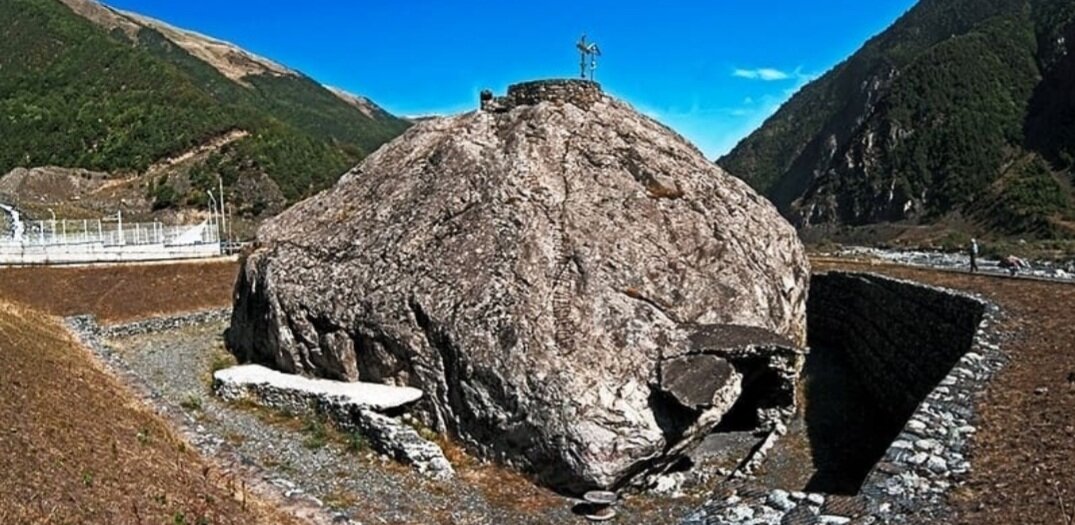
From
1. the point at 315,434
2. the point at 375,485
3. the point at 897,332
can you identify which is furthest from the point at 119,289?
the point at 897,332

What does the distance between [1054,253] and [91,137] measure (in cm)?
11024

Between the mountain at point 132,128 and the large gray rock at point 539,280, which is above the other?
the mountain at point 132,128

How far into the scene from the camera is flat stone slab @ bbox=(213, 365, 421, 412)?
21492 mm

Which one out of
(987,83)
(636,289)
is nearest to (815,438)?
(636,289)

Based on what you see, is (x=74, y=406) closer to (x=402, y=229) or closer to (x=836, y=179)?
(x=402, y=229)

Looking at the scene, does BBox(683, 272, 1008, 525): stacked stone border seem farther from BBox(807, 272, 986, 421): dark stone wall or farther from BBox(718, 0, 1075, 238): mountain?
BBox(718, 0, 1075, 238): mountain

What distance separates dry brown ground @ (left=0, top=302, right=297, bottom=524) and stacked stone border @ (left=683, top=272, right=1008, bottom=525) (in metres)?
7.94

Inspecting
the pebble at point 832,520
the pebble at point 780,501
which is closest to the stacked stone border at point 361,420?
the pebble at point 780,501

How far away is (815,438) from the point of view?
2372 centimetres

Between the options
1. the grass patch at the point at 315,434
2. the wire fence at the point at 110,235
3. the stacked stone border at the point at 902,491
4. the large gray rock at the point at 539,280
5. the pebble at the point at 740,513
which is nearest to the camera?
the stacked stone border at the point at 902,491

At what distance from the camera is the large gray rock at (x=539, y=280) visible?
19.7m

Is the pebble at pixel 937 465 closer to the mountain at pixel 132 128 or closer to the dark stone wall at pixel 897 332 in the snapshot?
the dark stone wall at pixel 897 332

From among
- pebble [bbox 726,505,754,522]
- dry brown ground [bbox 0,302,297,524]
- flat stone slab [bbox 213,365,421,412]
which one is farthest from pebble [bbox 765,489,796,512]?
flat stone slab [bbox 213,365,421,412]

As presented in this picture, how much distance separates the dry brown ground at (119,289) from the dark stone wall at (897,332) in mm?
29458
